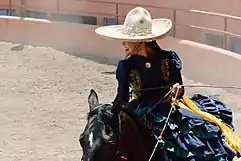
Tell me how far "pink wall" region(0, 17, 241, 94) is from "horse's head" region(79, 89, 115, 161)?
19.5ft

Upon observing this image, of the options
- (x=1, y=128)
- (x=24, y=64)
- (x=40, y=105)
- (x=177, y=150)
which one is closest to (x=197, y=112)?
(x=177, y=150)

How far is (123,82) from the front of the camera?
4.00m

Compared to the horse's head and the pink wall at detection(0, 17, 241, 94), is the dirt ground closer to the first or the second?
the pink wall at detection(0, 17, 241, 94)

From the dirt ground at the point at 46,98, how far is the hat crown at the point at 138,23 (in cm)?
289

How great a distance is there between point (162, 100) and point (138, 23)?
1.86ft

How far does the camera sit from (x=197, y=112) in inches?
167

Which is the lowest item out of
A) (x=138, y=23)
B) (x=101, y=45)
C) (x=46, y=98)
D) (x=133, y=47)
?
(x=46, y=98)

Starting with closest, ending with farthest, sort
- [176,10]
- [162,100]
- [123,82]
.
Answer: [123,82] < [162,100] < [176,10]

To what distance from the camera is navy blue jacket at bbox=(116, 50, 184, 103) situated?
4023 mm

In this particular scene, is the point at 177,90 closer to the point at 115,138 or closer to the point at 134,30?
the point at 134,30

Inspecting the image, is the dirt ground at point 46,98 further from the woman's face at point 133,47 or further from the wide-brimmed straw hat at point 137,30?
the woman's face at point 133,47

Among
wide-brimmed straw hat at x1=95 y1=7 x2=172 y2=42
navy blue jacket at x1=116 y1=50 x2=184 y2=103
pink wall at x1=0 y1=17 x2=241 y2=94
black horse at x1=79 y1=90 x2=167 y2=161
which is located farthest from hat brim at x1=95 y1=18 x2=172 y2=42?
pink wall at x1=0 y1=17 x2=241 y2=94

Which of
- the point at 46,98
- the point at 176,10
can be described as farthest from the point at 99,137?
the point at 176,10

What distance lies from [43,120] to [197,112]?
15.2 feet
